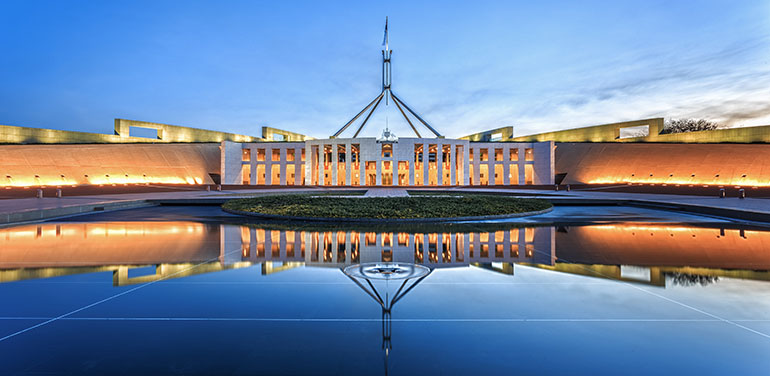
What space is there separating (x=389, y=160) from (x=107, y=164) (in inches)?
1146

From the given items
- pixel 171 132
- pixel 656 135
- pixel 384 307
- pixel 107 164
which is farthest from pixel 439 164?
pixel 384 307

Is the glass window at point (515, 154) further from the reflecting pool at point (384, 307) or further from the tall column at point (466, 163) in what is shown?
the reflecting pool at point (384, 307)

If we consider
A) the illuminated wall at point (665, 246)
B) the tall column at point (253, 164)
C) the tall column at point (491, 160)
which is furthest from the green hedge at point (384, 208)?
the tall column at point (253, 164)

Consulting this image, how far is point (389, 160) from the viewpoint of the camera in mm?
40312

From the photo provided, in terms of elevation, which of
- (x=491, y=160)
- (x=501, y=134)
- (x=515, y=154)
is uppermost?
(x=501, y=134)

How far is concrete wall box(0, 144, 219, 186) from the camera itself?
33000 millimetres

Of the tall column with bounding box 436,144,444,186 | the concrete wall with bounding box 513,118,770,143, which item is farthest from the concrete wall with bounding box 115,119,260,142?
the concrete wall with bounding box 513,118,770,143

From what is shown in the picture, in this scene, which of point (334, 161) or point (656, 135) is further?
point (334, 161)

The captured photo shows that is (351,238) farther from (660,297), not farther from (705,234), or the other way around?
(705,234)

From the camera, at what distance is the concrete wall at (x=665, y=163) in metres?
30.0

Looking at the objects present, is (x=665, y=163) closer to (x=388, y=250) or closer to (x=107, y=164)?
(x=388, y=250)

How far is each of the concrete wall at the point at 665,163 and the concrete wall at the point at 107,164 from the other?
136ft

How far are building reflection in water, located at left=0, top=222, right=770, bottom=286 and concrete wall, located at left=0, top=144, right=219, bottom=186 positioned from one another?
3221 centimetres

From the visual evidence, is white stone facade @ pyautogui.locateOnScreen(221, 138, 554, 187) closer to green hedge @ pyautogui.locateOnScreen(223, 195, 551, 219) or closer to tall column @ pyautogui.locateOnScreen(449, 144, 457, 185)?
tall column @ pyautogui.locateOnScreen(449, 144, 457, 185)
